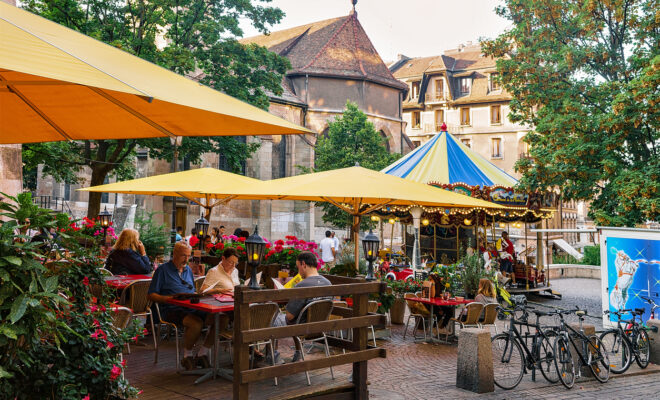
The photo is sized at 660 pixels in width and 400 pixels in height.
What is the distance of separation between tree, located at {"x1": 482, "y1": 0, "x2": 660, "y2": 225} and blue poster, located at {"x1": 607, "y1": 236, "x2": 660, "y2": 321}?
3.04 metres

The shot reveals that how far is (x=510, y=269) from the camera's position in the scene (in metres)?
20.7

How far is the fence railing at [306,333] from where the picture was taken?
18.8 feet

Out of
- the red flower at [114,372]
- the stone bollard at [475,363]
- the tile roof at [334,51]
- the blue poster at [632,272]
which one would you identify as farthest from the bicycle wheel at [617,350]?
the tile roof at [334,51]

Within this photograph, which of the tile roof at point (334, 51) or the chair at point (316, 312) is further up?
the tile roof at point (334, 51)

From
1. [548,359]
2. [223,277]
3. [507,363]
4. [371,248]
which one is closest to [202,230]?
[223,277]

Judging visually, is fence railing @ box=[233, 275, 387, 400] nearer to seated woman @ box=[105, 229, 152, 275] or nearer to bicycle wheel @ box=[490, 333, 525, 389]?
bicycle wheel @ box=[490, 333, 525, 389]

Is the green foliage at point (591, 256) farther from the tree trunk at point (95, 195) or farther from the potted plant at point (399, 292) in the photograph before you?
the tree trunk at point (95, 195)

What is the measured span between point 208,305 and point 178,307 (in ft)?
3.18

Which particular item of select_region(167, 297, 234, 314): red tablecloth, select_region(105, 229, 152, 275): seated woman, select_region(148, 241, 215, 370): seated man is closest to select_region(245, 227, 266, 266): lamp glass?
select_region(167, 297, 234, 314): red tablecloth

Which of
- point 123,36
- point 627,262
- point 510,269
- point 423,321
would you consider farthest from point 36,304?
point 123,36

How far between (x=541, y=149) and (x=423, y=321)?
9448mm

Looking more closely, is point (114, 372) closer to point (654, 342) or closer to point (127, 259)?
point (127, 259)

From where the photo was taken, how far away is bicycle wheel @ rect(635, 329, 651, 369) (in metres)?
10.7

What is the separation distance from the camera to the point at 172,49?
2208 cm
